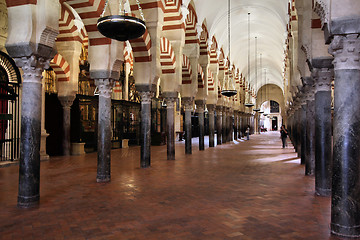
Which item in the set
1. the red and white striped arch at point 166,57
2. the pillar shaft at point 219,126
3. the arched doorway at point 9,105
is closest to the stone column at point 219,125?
the pillar shaft at point 219,126

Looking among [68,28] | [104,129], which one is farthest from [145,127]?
[68,28]

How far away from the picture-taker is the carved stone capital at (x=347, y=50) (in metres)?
3.01

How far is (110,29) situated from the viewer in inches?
185

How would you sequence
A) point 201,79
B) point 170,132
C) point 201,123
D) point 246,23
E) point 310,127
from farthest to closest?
1. point 246,23
2. point 201,123
3. point 201,79
4. point 170,132
5. point 310,127

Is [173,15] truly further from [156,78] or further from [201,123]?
[201,123]

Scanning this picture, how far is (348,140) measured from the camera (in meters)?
3.05

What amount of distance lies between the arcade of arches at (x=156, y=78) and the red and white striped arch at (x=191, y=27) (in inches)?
1.5

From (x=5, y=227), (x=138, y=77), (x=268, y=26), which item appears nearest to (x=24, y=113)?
(x=5, y=227)

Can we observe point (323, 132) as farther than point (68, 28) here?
No

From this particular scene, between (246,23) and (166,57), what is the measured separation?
29.5 ft

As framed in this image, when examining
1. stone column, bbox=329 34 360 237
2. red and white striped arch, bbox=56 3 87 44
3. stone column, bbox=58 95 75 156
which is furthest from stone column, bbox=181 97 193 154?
stone column, bbox=329 34 360 237

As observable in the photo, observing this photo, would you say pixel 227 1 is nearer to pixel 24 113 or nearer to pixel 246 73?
pixel 24 113

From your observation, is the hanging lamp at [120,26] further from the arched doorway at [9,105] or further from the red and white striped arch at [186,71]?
the red and white striped arch at [186,71]

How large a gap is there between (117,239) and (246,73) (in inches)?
1055
